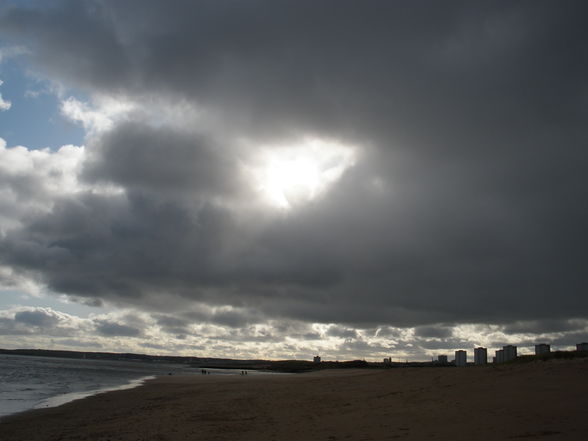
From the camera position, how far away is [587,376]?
2120 centimetres

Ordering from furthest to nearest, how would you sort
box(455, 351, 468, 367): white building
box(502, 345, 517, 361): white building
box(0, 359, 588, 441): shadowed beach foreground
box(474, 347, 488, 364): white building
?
box(455, 351, 468, 367): white building
box(474, 347, 488, 364): white building
box(502, 345, 517, 361): white building
box(0, 359, 588, 441): shadowed beach foreground

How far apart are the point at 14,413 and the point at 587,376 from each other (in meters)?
33.5

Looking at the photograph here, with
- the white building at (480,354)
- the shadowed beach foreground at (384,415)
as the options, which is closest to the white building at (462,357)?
the white building at (480,354)

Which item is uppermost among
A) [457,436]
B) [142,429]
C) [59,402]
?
[457,436]

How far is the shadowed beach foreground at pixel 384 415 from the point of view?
14273mm

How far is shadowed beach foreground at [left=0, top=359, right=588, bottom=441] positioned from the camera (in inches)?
562

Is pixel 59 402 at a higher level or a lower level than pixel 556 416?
lower

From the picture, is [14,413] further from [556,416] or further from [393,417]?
[556,416]

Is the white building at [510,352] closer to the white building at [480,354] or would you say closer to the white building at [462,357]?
the white building at [480,354]

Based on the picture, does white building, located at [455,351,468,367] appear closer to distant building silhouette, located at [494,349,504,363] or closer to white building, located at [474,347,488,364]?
white building, located at [474,347,488,364]

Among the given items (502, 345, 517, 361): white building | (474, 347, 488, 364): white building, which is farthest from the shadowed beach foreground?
(474, 347, 488, 364): white building

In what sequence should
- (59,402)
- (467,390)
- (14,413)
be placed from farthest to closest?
(59,402) < (14,413) < (467,390)

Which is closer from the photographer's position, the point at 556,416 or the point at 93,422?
the point at 556,416

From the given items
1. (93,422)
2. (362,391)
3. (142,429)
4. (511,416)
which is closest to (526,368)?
(362,391)
